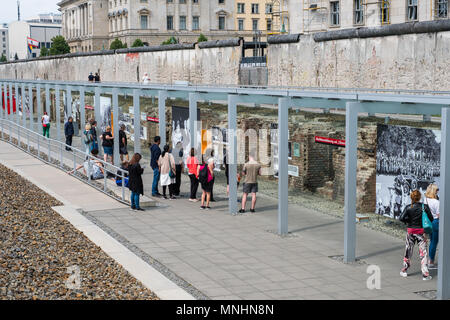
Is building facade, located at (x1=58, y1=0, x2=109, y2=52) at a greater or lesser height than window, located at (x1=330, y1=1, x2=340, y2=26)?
greater

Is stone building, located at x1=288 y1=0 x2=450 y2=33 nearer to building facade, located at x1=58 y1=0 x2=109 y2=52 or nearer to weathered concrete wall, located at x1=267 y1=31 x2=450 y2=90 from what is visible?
weathered concrete wall, located at x1=267 y1=31 x2=450 y2=90

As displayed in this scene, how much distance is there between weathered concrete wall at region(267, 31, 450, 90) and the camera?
704 inches

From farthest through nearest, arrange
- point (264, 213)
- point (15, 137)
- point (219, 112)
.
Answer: point (15, 137), point (219, 112), point (264, 213)

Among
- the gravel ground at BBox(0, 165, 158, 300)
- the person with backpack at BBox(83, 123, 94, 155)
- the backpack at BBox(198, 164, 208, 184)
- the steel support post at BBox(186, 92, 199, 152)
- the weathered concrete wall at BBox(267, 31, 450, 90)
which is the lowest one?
the gravel ground at BBox(0, 165, 158, 300)

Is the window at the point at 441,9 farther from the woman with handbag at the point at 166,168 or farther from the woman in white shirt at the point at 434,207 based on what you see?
the woman in white shirt at the point at 434,207

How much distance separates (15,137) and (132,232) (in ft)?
60.4

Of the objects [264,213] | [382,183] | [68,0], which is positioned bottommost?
[264,213]

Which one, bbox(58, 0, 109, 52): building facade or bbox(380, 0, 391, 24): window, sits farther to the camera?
bbox(58, 0, 109, 52): building facade

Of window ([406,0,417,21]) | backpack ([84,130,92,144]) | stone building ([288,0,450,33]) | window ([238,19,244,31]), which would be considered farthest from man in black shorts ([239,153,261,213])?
window ([238,19,244,31])

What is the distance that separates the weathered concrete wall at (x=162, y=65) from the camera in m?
29.6

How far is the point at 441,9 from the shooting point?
27.6m
